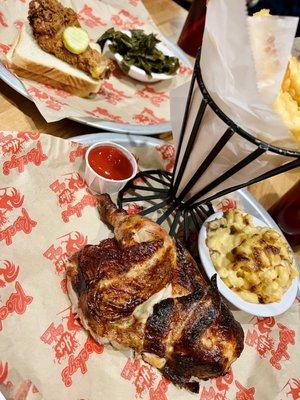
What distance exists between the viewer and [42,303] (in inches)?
64.6

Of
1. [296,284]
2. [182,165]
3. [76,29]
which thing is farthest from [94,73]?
[296,284]

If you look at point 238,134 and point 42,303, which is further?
point 42,303

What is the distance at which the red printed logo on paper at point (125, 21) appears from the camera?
3.25m

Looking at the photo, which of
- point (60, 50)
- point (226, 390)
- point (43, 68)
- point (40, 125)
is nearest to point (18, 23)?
point (60, 50)

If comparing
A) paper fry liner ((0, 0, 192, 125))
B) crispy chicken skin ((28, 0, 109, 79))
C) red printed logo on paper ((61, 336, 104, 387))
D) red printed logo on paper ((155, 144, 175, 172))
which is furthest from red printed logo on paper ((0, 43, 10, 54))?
red printed logo on paper ((61, 336, 104, 387))

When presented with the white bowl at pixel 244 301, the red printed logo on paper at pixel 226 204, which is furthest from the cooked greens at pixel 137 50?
the white bowl at pixel 244 301

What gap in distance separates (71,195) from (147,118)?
928 millimetres

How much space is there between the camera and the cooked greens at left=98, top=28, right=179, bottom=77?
287 cm

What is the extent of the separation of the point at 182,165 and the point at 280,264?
654mm

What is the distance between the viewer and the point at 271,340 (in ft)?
6.33

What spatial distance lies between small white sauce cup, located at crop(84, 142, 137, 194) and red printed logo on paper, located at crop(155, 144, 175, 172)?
361 millimetres

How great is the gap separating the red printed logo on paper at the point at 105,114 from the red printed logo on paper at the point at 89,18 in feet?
3.26

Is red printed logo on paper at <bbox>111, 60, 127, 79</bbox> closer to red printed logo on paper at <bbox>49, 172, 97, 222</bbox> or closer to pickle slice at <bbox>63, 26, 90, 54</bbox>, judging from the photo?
pickle slice at <bbox>63, 26, 90, 54</bbox>

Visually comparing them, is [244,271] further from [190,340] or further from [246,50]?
[246,50]
